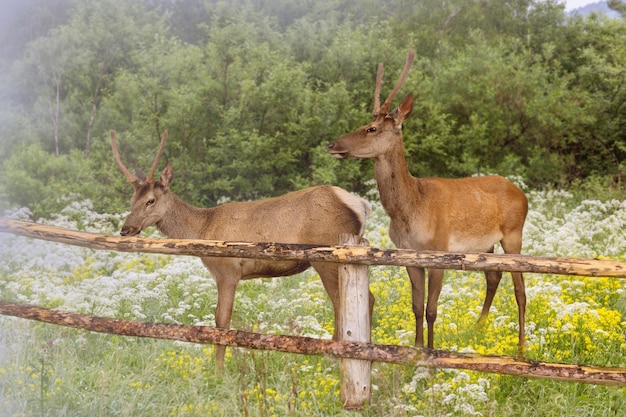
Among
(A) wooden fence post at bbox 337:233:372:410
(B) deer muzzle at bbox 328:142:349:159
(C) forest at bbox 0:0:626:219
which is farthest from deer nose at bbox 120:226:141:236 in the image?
(C) forest at bbox 0:0:626:219

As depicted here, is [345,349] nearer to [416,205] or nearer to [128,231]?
[416,205]

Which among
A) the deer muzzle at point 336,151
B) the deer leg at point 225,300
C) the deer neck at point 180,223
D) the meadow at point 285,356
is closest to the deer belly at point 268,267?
the deer leg at point 225,300

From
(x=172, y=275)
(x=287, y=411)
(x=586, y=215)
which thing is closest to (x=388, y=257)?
(x=287, y=411)

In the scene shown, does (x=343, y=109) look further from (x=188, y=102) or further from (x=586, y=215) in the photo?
(x=586, y=215)

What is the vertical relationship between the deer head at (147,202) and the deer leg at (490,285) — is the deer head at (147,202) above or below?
above

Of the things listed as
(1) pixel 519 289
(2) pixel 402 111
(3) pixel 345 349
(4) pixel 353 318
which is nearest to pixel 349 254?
(4) pixel 353 318

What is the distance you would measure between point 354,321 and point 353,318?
0.07ft

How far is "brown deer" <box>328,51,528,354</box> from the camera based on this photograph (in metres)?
5.86

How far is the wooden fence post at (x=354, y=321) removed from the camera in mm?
4758

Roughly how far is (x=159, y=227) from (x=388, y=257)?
249 cm

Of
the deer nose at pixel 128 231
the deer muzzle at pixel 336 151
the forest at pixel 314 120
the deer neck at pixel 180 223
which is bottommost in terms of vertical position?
the deer nose at pixel 128 231

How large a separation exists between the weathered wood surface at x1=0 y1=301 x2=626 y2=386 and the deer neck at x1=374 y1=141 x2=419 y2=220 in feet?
5.23

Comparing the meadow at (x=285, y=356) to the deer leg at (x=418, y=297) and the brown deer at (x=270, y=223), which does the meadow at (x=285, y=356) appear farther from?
the brown deer at (x=270, y=223)

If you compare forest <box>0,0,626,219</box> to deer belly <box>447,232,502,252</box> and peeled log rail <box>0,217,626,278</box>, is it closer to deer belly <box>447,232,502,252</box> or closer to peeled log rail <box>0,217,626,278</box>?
deer belly <box>447,232,502,252</box>
